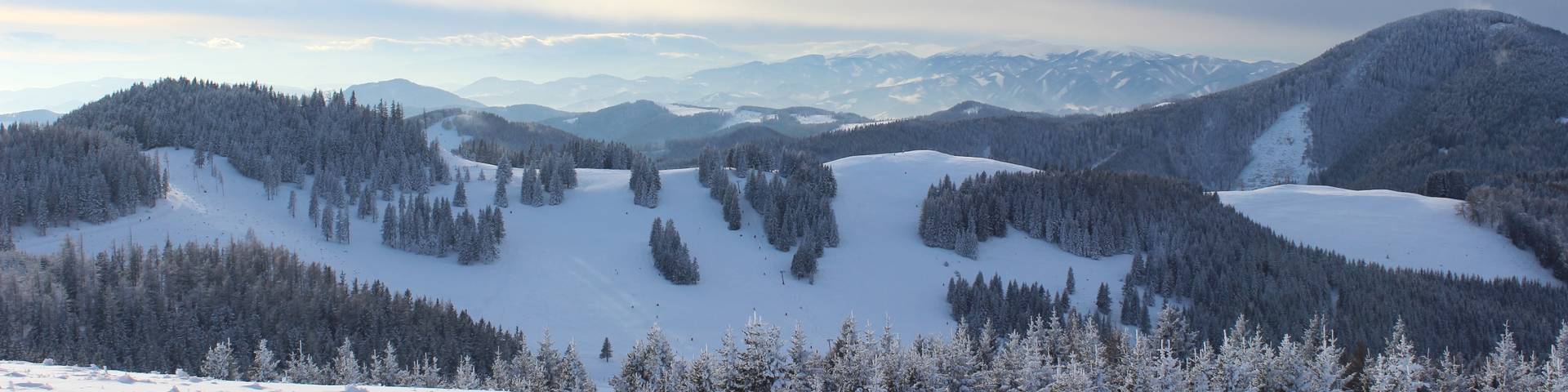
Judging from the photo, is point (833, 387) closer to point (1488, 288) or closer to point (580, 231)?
point (580, 231)

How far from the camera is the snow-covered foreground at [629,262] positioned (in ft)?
226

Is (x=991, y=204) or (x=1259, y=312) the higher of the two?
(x=991, y=204)

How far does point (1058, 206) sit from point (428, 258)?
5731 centimetres

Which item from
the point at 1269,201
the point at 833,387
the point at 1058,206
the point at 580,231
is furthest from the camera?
the point at 1269,201

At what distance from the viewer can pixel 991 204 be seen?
9100 centimetres

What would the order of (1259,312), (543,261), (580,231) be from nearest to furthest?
(1259,312), (543,261), (580,231)

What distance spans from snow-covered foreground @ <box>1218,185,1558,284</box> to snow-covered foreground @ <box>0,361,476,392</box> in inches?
3558

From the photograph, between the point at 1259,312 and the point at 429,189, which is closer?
the point at 1259,312

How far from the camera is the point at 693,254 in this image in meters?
81.6

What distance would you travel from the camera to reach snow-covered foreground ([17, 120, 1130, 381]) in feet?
226

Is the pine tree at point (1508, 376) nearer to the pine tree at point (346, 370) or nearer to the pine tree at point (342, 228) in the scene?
the pine tree at point (346, 370)

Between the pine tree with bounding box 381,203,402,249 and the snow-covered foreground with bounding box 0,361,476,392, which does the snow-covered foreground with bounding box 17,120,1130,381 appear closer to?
the pine tree with bounding box 381,203,402,249

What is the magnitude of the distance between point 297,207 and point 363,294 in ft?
89.4

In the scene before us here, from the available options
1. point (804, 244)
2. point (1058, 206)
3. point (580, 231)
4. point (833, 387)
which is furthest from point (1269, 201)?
point (833, 387)
